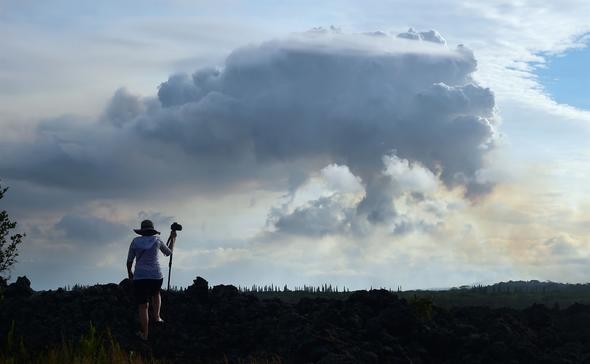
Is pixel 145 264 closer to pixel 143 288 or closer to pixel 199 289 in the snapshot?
pixel 143 288

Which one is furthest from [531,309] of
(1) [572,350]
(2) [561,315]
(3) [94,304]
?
(3) [94,304]

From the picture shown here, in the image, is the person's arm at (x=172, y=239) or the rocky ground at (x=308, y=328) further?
the person's arm at (x=172, y=239)

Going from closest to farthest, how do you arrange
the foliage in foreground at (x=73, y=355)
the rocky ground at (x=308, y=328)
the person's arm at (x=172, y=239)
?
the foliage in foreground at (x=73, y=355) → the rocky ground at (x=308, y=328) → the person's arm at (x=172, y=239)

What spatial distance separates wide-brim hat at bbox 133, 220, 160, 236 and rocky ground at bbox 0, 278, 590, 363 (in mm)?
2619

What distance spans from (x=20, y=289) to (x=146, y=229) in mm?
9756

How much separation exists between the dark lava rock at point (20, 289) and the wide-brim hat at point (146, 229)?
9.29 meters

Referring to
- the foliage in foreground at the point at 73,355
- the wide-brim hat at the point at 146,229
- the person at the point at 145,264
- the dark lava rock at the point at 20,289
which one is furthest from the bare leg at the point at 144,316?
the dark lava rock at the point at 20,289

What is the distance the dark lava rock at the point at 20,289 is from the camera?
2998 centimetres

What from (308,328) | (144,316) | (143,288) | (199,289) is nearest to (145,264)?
(143,288)

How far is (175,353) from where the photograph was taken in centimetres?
2172

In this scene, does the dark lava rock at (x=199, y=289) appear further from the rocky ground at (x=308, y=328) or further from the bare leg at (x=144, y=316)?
the bare leg at (x=144, y=316)

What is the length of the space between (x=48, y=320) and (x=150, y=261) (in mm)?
5404

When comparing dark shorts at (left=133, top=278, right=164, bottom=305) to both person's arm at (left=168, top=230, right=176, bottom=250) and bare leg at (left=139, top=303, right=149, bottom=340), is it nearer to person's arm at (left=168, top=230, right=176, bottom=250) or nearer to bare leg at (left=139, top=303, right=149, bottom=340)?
bare leg at (left=139, top=303, right=149, bottom=340)

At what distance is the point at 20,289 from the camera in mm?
30188
